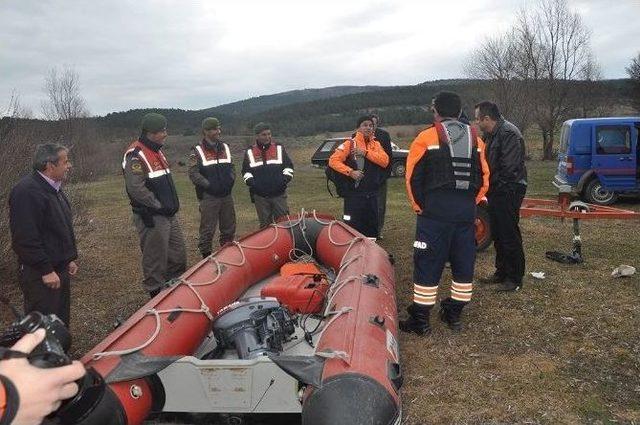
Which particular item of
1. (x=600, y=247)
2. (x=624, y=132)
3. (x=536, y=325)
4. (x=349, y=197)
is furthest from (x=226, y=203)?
(x=624, y=132)

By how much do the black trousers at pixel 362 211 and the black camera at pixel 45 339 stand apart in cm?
415

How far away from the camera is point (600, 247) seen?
612 cm

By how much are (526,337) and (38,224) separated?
3.53 meters

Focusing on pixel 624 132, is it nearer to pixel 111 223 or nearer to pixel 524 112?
pixel 111 223

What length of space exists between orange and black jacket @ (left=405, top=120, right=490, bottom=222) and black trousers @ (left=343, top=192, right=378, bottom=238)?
176 cm

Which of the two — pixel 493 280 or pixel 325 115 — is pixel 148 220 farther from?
pixel 325 115

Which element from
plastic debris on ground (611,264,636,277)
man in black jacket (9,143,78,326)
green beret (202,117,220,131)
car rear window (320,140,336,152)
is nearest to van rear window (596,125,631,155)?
plastic debris on ground (611,264,636,277)

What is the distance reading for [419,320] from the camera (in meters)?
3.91

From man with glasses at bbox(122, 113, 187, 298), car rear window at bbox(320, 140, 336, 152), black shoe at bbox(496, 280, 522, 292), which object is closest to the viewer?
man with glasses at bbox(122, 113, 187, 298)

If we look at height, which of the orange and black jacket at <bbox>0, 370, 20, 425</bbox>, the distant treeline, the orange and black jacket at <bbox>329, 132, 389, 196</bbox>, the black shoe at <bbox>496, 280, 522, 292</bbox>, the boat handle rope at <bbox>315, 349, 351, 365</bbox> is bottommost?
the black shoe at <bbox>496, 280, 522, 292</bbox>

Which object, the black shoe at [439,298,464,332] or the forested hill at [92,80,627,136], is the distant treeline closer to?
the forested hill at [92,80,627,136]

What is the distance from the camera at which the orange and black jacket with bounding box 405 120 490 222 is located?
12.0ft

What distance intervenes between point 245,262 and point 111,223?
634 cm

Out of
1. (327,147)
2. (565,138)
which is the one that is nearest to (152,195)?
(565,138)
